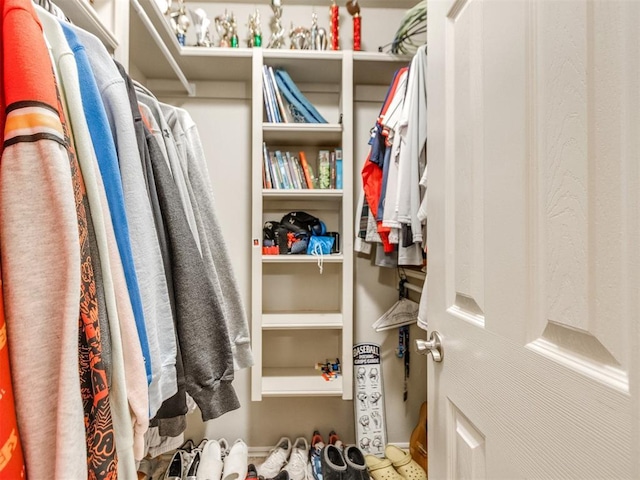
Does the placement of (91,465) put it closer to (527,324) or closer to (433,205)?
(527,324)

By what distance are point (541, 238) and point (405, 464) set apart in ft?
4.63

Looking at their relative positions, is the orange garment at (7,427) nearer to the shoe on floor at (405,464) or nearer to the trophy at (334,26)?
the shoe on floor at (405,464)

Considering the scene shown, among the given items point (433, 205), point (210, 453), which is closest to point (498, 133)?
point (433, 205)

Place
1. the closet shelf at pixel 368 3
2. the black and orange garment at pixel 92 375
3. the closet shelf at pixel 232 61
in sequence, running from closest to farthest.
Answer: the black and orange garment at pixel 92 375 < the closet shelf at pixel 232 61 < the closet shelf at pixel 368 3

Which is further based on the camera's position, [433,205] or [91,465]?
[433,205]

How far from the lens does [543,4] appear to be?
43 cm

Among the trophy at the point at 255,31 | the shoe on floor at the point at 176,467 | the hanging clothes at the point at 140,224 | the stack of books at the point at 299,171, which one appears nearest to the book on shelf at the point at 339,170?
the stack of books at the point at 299,171

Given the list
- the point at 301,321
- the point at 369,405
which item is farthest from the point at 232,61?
the point at 369,405

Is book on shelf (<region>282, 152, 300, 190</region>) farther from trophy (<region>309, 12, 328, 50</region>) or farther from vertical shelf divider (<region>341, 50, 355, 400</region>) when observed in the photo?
trophy (<region>309, 12, 328, 50</region>)

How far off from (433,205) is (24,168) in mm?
680

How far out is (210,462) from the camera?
1.50m

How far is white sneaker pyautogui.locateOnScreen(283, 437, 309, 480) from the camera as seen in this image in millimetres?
1519

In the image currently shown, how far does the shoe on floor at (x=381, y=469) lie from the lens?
1.44 metres

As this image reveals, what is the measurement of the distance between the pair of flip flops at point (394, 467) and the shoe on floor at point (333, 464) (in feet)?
0.40
